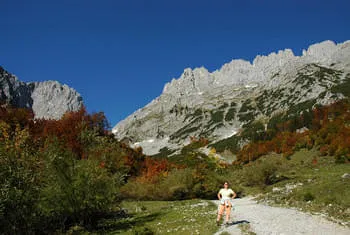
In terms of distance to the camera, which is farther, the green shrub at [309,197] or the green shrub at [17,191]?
the green shrub at [309,197]

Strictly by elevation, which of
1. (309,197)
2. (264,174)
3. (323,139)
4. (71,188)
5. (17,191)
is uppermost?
(323,139)

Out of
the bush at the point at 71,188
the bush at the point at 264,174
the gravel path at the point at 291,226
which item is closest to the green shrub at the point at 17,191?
the bush at the point at 71,188

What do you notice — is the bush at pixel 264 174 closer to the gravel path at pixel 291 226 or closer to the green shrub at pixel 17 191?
the gravel path at pixel 291 226

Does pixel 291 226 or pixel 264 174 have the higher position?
pixel 264 174

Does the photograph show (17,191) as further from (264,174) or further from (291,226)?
(264,174)

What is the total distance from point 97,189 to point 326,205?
2133 cm

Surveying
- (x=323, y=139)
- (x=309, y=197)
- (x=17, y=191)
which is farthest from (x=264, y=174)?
(x=323, y=139)

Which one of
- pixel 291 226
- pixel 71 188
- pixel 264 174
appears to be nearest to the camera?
pixel 291 226

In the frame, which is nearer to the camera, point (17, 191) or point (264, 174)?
point (17, 191)

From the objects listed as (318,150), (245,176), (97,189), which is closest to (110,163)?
(97,189)

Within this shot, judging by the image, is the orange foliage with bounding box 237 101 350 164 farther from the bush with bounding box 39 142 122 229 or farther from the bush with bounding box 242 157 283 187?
the bush with bounding box 39 142 122 229

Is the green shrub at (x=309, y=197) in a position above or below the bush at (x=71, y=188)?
below

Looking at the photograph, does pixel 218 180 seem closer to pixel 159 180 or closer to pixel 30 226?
pixel 159 180

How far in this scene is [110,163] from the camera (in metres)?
33.8
